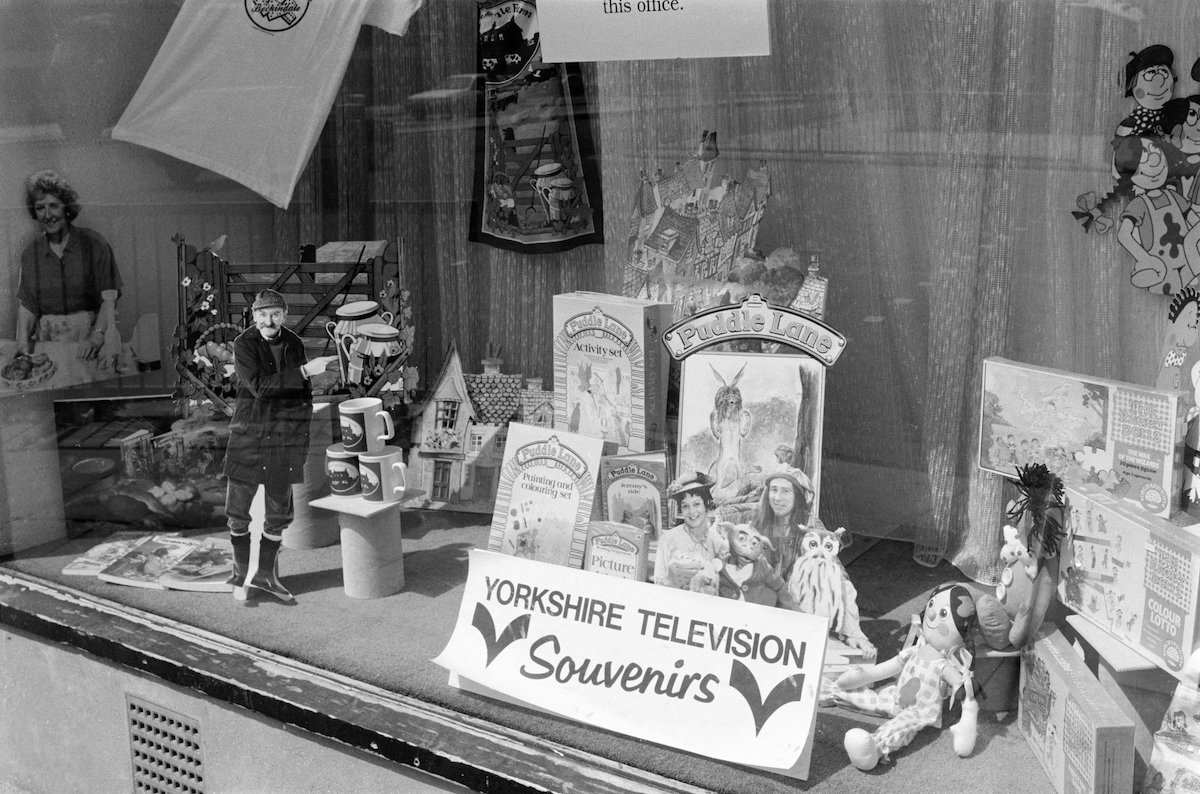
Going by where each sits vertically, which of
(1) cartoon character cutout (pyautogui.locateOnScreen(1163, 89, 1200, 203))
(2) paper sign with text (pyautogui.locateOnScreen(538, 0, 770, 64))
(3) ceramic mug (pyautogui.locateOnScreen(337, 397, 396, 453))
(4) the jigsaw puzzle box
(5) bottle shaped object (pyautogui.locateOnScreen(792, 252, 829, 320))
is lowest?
(3) ceramic mug (pyautogui.locateOnScreen(337, 397, 396, 453))

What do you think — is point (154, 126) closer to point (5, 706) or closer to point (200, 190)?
point (200, 190)

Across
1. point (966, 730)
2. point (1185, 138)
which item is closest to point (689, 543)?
point (966, 730)

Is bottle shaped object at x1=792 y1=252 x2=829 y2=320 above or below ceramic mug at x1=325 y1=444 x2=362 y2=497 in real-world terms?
above

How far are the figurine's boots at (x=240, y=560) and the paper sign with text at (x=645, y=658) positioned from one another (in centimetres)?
80

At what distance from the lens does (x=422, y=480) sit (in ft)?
11.6

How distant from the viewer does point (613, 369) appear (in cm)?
285

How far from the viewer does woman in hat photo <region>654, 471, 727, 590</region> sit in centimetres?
248

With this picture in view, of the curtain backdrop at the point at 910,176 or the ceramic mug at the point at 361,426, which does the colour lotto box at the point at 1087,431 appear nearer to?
the curtain backdrop at the point at 910,176

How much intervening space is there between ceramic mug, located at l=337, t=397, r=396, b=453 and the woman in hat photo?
0.91 metres

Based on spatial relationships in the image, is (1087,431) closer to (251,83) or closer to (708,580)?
(708,580)

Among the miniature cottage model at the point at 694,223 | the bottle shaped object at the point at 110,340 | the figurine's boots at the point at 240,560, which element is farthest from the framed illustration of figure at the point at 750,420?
the bottle shaped object at the point at 110,340

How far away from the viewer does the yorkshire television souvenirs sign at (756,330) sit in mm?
2525

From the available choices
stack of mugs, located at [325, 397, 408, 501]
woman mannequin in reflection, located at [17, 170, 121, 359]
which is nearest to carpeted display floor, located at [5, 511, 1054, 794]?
stack of mugs, located at [325, 397, 408, 501]

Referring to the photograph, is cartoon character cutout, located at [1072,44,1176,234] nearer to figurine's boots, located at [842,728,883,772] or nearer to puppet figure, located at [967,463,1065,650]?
puppet figure, located at [967,463,1065,650]
